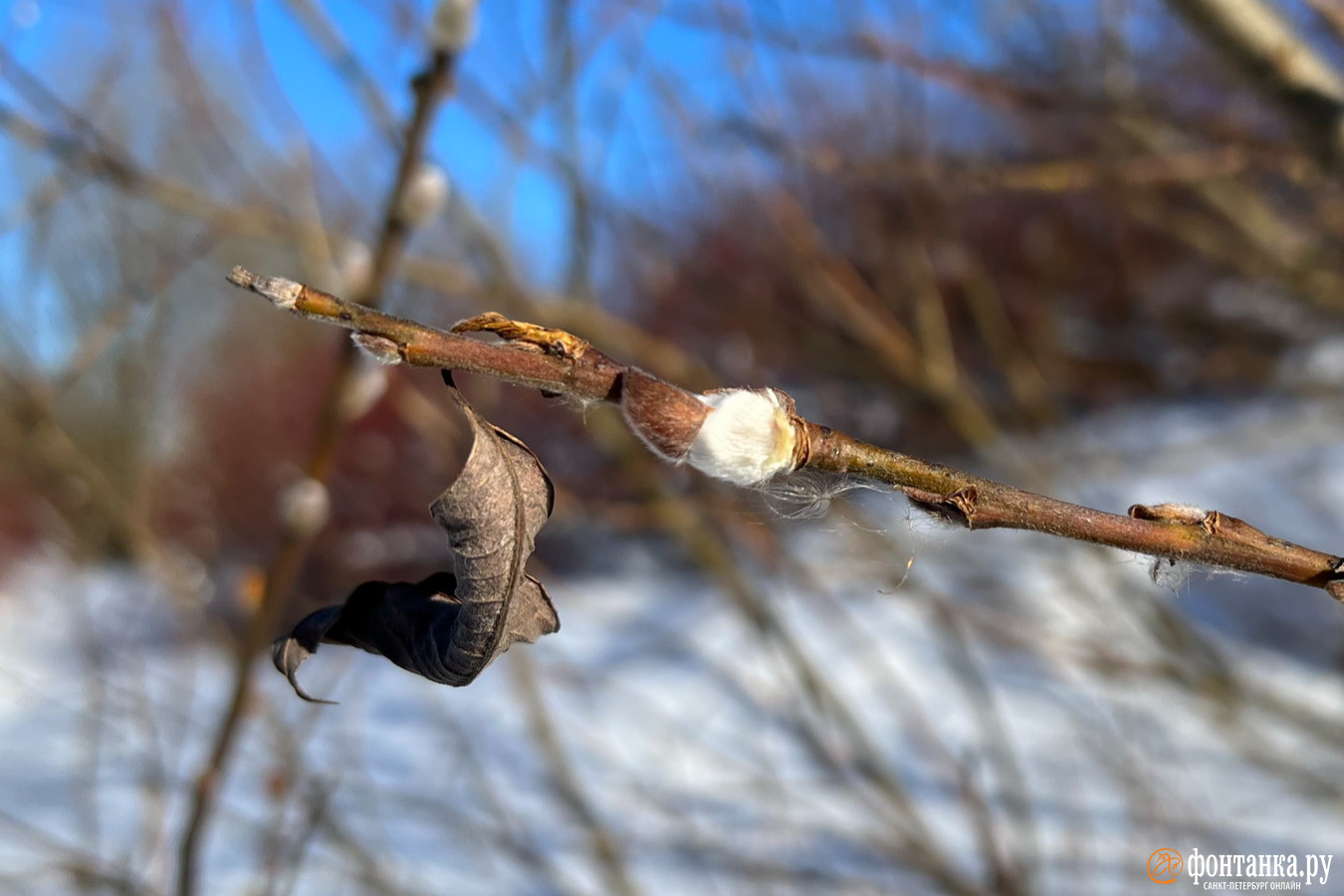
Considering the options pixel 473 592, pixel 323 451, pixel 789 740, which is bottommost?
pixel 473 592

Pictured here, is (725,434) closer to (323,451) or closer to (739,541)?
(323,451)

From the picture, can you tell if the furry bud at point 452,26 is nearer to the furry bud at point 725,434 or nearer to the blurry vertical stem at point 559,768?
the furry bud at point 725,434

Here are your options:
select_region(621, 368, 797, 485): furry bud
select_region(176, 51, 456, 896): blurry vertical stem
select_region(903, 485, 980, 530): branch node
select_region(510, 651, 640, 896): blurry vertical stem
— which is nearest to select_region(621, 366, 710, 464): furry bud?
select_region(621, 368, 797, 485): furry bud

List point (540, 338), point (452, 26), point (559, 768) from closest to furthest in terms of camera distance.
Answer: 1. point (540, 338)
2. point (452, 26)
3. point (559, 768)

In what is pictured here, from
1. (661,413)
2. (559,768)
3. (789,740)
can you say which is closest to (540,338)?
(661,413)

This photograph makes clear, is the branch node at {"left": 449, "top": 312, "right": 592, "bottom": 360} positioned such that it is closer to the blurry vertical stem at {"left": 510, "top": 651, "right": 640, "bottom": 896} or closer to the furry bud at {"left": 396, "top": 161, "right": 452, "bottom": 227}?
the furry bud at {"left": 396, "top": 161, "right": 452, "bottom": 227}

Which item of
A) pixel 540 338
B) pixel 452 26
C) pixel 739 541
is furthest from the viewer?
pixel 739 541

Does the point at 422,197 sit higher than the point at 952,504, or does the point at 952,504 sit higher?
the point at 422,197
